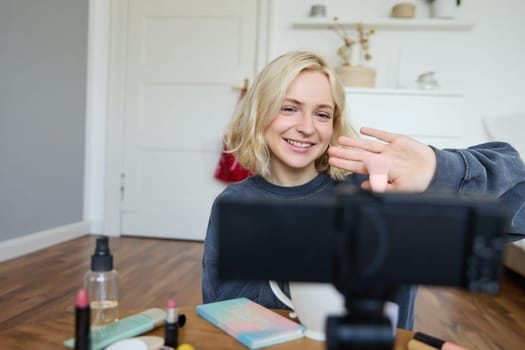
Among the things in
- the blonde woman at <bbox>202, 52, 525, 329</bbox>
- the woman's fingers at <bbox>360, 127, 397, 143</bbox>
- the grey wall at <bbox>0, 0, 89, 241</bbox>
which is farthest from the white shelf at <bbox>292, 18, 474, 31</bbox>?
the woman's fingers at <bbox>360, 127, 397, 143</bbox>

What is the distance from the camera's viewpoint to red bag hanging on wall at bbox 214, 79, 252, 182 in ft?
9.57

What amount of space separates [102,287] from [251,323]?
0.24 meters

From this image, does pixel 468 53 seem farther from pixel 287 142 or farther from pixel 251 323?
pixel 251 323

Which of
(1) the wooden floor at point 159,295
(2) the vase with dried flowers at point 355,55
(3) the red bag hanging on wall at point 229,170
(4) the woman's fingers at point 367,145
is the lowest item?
(1) the wooden floor at point 159,295

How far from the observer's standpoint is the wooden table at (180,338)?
521 millimetres

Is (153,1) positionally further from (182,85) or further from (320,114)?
(320,114)

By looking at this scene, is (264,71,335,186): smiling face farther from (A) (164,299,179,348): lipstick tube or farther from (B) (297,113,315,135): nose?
(A) (164,299,179,348): lipstick tube

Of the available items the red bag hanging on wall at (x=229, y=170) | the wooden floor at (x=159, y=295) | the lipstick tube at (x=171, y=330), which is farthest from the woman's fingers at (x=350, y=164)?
the red bag hanging on wall at (x=229, y=170)

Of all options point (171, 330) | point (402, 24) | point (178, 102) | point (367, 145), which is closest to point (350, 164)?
point (367, 145)

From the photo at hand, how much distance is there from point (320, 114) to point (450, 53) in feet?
7.58

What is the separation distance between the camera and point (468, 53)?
2920 millimetres

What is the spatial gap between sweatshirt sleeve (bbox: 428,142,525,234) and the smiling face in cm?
37

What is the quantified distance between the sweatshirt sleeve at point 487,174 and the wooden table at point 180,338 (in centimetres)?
Result: 22

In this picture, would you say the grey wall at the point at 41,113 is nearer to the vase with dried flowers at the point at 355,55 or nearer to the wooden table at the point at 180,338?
the vase with dried flowers at the point at 355,55
